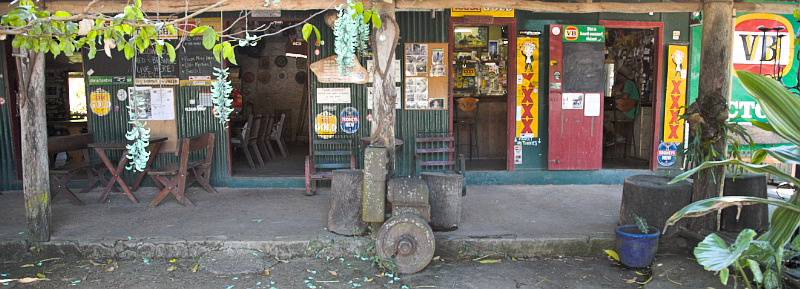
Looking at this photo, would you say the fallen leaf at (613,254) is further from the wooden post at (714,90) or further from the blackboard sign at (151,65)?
the blackboard sign at (151,65)

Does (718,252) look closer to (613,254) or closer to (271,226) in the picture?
(613,254)

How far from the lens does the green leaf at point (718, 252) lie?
2.70 m

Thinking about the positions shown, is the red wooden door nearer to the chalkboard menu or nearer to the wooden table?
the chalkboard menu

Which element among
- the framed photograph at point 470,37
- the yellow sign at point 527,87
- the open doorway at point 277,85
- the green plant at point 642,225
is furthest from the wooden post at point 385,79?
the open doorway at point 277,85

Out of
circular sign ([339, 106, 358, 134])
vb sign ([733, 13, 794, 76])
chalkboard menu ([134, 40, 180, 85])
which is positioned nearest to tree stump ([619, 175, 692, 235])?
vb sign ([733, 13, 794, 76])

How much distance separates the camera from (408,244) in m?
4.68

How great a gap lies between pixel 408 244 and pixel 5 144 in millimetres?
6011

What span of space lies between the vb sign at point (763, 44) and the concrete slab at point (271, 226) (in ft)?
9.63

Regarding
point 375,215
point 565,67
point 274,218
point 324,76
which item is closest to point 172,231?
point 274,218

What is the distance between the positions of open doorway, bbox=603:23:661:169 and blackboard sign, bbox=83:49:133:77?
269 inches

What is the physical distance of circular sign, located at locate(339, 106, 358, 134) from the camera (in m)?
7.56

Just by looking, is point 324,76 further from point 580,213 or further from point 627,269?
point 627,269

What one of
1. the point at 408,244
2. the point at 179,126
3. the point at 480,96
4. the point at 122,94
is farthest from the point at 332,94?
the point at 408,244

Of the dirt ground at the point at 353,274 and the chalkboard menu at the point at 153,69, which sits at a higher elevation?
the chalkboard menu at the point at 153,69
